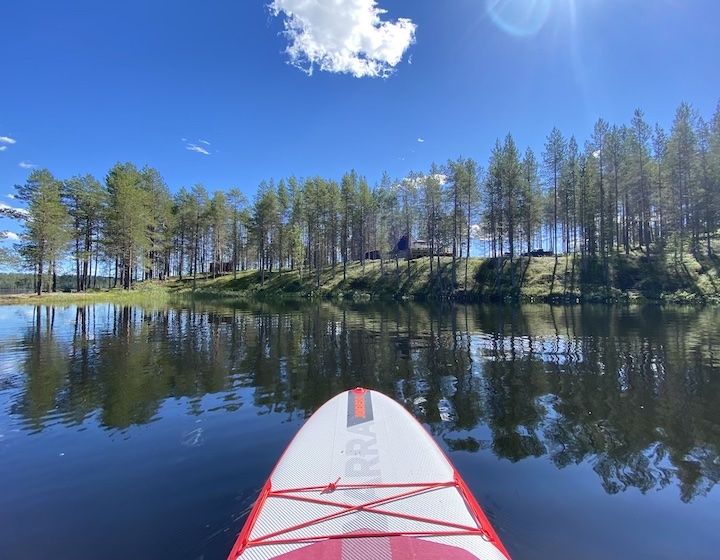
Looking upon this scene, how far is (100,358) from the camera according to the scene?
Result: 17.1 meters

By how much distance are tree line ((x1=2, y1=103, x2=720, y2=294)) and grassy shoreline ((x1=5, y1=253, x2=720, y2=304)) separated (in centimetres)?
190

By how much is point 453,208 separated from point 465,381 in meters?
53.3

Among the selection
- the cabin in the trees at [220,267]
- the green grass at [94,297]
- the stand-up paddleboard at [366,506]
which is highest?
the cabin in the trees at [220,267]

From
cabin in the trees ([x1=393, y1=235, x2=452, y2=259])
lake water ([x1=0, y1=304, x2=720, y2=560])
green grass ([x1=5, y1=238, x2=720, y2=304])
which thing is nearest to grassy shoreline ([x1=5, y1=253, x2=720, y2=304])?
green grass ([x1=5, y1=238, x2=720, y2=304])

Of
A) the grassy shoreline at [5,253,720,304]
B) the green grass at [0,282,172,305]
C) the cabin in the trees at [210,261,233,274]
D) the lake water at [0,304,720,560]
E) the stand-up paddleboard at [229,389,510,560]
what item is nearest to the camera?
the stand-up paddleboard at [229,389,510,560]

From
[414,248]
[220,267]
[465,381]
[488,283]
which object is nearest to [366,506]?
[465,381]

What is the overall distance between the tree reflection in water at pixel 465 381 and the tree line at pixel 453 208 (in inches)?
1475

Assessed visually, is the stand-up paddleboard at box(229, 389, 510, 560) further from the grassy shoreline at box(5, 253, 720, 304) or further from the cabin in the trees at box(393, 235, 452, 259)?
the cabin in the trees at box(393, 235, 452, 259)

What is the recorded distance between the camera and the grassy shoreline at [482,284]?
47.9m

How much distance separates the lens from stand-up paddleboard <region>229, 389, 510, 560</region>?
3.80 m

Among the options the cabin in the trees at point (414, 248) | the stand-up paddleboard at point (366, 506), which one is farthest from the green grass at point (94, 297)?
the stand-up paddleboard at point (366, 506)

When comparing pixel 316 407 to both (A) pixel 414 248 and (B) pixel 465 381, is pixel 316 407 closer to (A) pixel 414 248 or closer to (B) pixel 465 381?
(B) pixel 465 381

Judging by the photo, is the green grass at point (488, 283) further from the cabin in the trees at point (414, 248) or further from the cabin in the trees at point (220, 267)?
the cabin in the trees at point (220, 267)

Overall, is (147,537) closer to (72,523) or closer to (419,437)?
(72,523)
